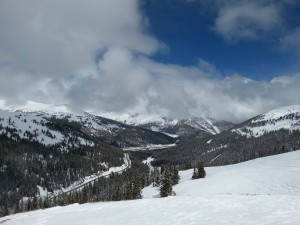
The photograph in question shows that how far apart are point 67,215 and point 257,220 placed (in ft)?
71.7

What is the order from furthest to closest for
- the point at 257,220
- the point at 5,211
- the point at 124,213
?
the point at 5,211
the point at 124,213
the point at 257,220

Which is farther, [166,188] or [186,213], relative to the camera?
[166,188]

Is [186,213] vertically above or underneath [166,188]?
above

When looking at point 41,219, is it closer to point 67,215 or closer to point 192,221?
point 67,215

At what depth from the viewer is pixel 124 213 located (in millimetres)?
34781

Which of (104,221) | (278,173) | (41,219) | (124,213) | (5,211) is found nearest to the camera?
(104,221)

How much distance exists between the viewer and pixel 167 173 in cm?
11375

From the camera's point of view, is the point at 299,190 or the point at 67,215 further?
the point at 299,190

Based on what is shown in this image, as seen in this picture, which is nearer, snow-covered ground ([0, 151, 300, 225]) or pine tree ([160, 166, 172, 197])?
snow-covered ground ([0, 151, 300, 225])

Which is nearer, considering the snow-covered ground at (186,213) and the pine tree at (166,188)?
the snow-covered ground at (186,213)

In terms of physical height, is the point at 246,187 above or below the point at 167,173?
below

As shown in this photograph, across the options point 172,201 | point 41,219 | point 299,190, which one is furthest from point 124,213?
point 299,190

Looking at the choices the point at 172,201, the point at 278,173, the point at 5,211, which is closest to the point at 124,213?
the point at 172,201

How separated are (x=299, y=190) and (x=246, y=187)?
58.7 ft
